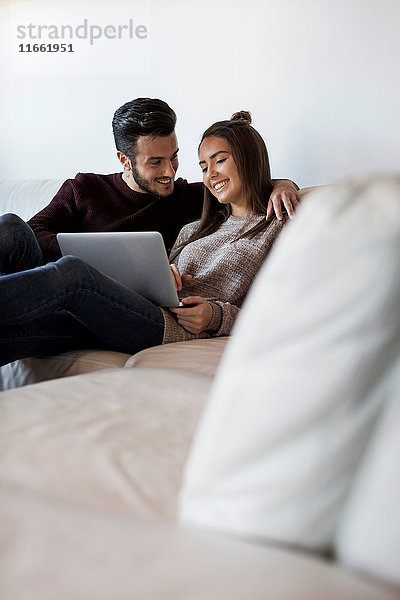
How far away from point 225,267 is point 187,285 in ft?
0.47

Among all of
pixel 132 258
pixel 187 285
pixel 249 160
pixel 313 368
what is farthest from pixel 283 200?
pixel 313 368

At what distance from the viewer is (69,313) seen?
1865 mm

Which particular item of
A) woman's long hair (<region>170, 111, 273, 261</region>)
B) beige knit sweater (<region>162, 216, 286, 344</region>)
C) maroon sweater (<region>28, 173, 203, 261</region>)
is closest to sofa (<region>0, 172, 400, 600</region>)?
beige knit sweater (<region>162, 216, 286, 344</region>)

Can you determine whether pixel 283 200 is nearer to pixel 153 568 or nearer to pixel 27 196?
pixel 27 196

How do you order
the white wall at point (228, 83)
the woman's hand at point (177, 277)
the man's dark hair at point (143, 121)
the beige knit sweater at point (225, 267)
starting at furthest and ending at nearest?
the man's dark hair at point (143, 121) < the white wall at point (228, 83) < the woman's hand at point (177, 277) < the beige knit sweater at point (225, 267)

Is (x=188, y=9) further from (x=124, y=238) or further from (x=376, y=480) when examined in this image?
(x=376, y=480)

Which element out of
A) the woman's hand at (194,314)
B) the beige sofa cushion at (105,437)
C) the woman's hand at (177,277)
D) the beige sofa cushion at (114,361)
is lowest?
the beige sofa cushion at (114,361)

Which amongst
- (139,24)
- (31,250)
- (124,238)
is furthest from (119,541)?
(139,24)

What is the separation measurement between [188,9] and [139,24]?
289mm

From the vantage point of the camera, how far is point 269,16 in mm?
2463

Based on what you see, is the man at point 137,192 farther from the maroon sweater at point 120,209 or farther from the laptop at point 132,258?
the laptop at point 132,258

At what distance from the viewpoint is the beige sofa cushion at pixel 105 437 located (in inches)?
30.4

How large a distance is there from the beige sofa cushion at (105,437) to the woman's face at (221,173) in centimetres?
115

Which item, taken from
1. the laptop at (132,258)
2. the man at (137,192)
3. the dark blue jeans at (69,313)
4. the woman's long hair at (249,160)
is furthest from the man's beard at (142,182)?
the dark blue jeans at (69,313)
